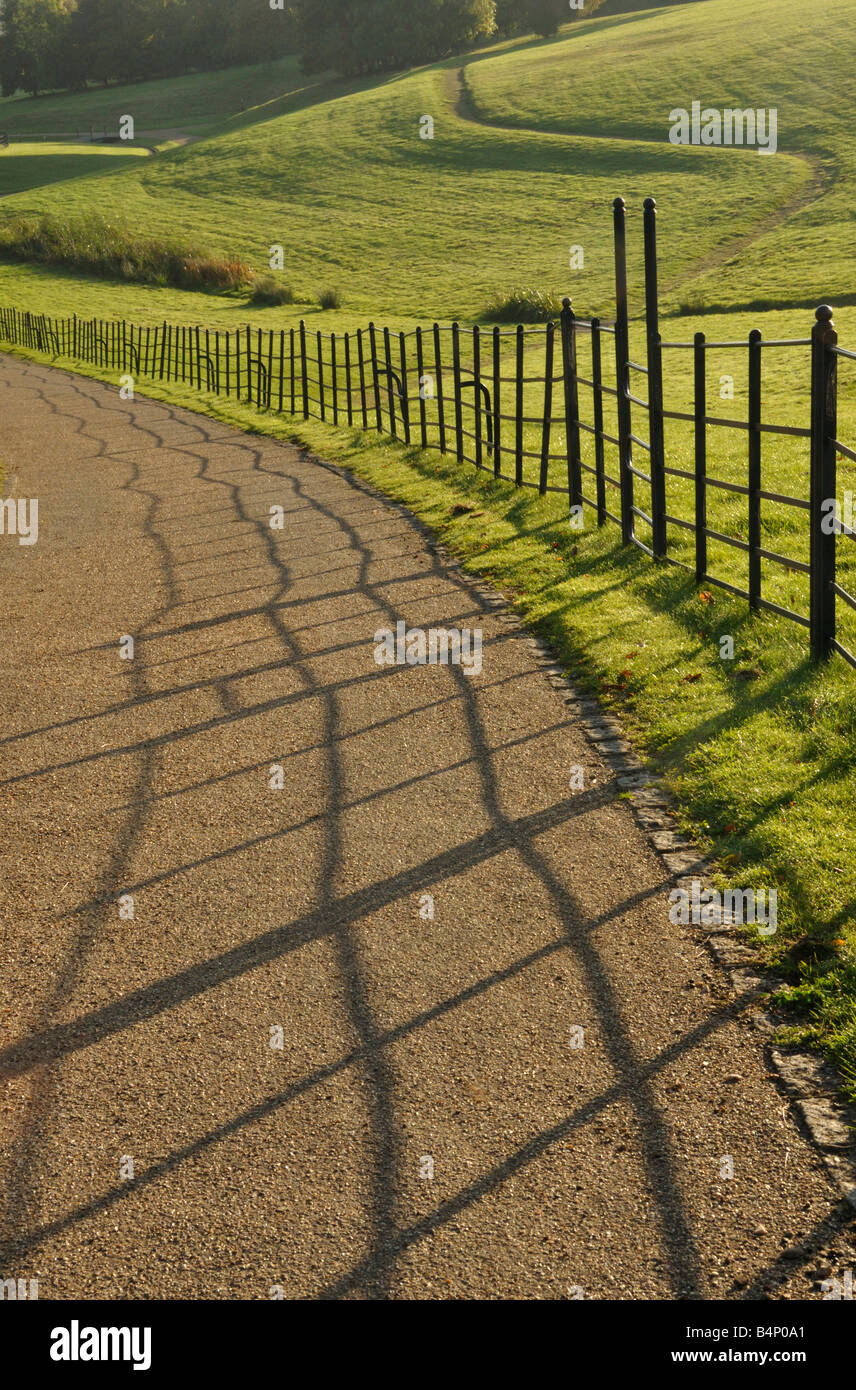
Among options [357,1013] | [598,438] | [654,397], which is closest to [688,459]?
[598,438]

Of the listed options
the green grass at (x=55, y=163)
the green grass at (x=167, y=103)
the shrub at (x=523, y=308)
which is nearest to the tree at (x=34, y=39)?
the green grass at (x=167, y=103)

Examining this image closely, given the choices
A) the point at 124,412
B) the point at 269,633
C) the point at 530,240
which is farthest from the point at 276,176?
the point at 269,633

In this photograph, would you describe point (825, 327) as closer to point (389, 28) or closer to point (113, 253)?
point (113, 253)

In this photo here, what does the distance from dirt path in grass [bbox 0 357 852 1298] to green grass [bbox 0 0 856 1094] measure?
0.56 metres

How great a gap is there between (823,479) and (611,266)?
37.9 m

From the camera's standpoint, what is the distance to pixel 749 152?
5334cm

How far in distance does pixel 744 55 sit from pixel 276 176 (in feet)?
82.2

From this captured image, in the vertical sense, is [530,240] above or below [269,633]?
above

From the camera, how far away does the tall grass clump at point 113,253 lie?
160 ft

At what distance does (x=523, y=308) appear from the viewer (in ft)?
114

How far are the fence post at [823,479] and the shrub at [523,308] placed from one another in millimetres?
27813

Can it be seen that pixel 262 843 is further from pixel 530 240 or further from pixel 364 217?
pixel 364 217

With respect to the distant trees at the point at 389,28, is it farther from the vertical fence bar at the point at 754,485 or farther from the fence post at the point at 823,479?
the fence post at the point at 823,479
